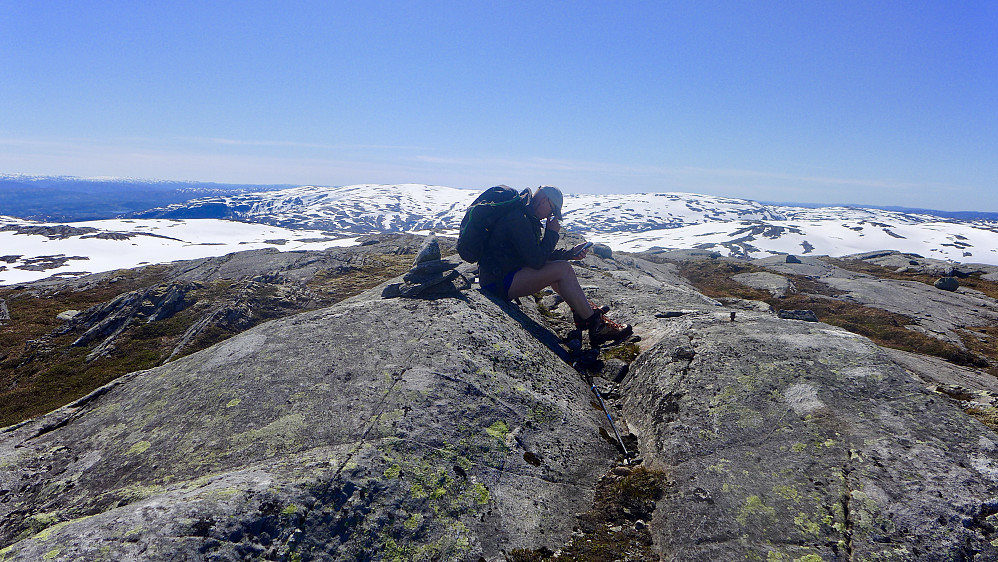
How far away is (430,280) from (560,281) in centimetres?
374

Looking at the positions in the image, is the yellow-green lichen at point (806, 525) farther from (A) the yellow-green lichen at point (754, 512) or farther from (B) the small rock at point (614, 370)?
(B) the small rock at point (614, 370)

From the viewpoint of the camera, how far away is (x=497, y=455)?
746 cm

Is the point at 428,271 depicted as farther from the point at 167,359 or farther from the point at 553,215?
the point at 167,359

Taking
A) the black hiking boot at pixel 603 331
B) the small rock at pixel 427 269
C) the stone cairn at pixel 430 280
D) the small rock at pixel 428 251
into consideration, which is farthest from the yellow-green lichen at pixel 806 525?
the small rock at pixel 428 251

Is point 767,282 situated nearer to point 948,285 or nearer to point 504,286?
point 948,285

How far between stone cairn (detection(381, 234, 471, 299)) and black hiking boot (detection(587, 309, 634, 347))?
3962 millimetres

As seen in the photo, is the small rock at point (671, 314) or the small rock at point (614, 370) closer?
the small rock at point (614, 370)

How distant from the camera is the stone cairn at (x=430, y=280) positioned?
41.6 ft

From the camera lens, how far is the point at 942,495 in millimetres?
5914

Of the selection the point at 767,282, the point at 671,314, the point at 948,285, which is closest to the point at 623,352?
the point at 671,314

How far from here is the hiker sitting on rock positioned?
1254cm

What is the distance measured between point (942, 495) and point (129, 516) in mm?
10152

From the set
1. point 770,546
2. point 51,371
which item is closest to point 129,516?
point 770,546

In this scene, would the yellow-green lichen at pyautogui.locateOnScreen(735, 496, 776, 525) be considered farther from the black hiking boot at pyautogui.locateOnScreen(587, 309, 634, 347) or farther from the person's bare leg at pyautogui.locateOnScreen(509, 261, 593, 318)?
the person's bare leg at pyautogui.locateOnScreen(509, 261, 593, 318)
